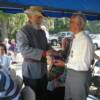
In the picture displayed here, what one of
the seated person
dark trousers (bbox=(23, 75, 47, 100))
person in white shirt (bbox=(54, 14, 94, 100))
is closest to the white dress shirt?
person in white shirt (bbox=(54, 14, 94, 100))

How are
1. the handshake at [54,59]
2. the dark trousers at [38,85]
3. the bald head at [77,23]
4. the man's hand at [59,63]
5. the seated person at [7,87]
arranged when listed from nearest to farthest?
the seated person at [7,87] < the bald head at [77,23] < the dark trousers at [38,85] < the handshake at [54,59] < the man's hand at [59,63]

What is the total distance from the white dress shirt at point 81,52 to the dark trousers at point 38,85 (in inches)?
21.2

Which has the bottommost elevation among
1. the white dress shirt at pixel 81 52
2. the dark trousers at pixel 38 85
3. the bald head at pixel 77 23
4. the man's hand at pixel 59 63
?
the dark trousers at pixel 38 85

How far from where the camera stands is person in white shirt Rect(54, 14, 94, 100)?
5.05 meters

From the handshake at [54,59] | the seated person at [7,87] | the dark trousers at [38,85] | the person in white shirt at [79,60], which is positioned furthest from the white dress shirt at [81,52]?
the seated person at [7,87]

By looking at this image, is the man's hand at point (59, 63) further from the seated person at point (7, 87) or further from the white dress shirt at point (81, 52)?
the seated person at point (7, 87)

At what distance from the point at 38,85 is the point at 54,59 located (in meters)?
0.55

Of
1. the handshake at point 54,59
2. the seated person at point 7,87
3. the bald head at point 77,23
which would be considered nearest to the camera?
the seated person at point 7,87

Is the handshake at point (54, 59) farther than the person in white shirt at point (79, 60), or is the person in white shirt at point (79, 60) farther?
the handshake at point (54, 59)

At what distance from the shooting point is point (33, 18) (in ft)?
16.7

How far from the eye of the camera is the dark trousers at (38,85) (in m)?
5.26

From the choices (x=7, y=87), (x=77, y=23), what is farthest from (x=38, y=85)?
(x=7, y=87)

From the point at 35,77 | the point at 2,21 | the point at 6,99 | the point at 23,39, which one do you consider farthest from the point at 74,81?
the point at 2,21

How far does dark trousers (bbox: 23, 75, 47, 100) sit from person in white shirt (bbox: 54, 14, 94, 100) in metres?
0.38
